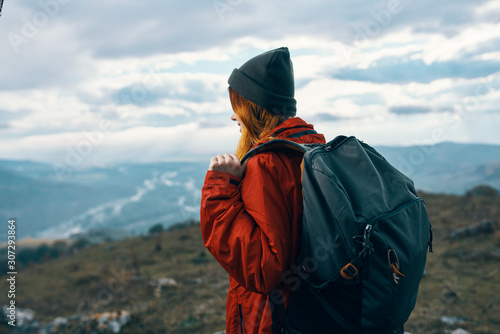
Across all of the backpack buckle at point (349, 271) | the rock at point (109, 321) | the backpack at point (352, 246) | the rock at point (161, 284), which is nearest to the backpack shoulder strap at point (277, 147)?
the backpack at point (352, 246)

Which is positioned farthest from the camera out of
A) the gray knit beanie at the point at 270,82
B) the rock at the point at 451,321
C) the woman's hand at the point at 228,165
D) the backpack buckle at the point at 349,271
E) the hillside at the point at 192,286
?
the hillside at the point at 192,286

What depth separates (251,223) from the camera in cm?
149

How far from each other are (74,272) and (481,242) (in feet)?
41.6

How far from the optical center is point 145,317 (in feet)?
18.2

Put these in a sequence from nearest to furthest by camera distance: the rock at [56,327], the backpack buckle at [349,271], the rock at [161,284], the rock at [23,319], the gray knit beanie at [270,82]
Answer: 1. the backpack buckle at [349,271]
2. the gray knit beanie at [270,82]
3. the rock at [56,327]
4. the rock at [23,319]
5. the rock at [161,284]

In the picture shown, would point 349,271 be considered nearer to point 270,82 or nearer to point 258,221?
point 258,221

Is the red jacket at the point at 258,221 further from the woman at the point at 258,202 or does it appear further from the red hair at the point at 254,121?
the red hair at the point at 254,121

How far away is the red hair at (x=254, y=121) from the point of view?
1.82 m

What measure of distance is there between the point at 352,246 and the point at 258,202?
0.44m

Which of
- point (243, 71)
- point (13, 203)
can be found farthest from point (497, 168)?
point (13, 203)

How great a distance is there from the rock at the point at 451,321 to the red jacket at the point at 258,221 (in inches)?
188

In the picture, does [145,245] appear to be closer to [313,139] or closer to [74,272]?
[74,272]

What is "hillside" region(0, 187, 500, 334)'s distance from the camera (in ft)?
17.4

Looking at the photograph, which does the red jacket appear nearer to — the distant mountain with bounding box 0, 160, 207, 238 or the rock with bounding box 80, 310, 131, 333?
the rock with bounding box 80, 310, 131, 333
